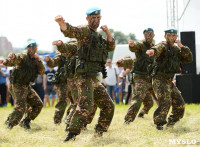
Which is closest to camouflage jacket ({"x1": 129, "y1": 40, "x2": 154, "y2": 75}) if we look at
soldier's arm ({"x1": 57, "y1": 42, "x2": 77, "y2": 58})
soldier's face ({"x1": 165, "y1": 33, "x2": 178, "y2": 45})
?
soldier's face ({"x1": 165, "y1": 33, "x2": 178, "y2": 45})

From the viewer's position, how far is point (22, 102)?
876 centimetres

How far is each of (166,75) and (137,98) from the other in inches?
50.5

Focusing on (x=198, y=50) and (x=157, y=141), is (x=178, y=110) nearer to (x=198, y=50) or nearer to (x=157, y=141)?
(x=157, y=141)

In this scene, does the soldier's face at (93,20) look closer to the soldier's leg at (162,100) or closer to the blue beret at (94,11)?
the blue beret at (94,11)

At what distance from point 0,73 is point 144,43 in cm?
911

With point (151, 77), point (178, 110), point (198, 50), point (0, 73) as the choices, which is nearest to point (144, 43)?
point (151, 77)

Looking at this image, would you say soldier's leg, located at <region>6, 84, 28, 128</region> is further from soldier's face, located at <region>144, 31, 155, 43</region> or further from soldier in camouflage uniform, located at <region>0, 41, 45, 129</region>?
soldier's face, located at <region>144, 31, 155, 43</region>

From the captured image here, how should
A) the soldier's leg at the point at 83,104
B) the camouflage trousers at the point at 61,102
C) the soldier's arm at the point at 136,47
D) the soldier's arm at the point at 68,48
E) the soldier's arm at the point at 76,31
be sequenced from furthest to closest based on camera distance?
the camouflage trousers at the point at 61,102, the soldier's arm at the point at 136,47, the soldier's arm at the point at 68,48, the soldier's leg at the point at 83,104, the soldier's arm at the point at 76,31

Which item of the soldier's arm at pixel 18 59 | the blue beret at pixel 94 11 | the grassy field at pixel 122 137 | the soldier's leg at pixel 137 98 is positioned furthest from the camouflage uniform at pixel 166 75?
the soldier's arm at pixel 18 59

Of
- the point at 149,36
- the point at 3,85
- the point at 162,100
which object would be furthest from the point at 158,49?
the point at 3,85

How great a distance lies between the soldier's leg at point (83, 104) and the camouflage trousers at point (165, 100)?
1.86m

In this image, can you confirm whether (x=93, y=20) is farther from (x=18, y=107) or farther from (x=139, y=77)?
(x=18, y=107)

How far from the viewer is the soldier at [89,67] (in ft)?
21.7

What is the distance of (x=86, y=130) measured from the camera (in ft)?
28.3
